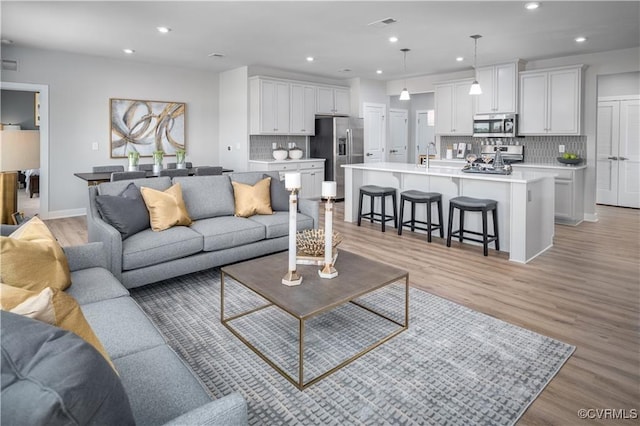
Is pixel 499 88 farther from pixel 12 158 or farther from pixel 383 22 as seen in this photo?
pixel 12 158

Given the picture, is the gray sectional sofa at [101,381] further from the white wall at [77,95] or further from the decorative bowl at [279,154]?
the decorative bowl at [279,154]

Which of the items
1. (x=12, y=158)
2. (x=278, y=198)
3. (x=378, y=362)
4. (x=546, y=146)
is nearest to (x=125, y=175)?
(x=278, y=198)

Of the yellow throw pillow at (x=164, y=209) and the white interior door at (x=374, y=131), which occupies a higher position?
the white interior door at (x=374, y=131)

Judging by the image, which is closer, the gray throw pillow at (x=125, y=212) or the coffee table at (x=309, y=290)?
the coffee table at (x=309, y=290)

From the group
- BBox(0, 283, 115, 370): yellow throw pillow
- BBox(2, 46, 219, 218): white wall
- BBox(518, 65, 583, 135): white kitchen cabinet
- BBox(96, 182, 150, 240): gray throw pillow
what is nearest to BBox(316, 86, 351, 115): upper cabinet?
BBox(2, 46, 219, 218): white wall

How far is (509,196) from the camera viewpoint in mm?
4742

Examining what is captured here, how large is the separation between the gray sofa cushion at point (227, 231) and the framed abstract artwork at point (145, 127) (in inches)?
160

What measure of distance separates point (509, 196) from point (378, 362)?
3.12 m

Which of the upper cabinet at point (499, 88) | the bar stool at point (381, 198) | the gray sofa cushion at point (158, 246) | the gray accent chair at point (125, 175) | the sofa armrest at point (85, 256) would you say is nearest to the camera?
the sofa armrest at point (85, 256)

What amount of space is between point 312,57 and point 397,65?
68.8 inches

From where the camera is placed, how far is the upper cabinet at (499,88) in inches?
275

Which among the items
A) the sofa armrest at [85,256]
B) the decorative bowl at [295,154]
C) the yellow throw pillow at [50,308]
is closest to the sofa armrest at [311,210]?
the sofa armrest at [85,256]

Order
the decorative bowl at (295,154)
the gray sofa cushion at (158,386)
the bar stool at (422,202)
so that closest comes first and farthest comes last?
the gray sofa cushion at (158,386) → the bar stool at (422,202) → the decorative bowl at (295,154)

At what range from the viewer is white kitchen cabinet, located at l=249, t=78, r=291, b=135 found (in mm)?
7566
